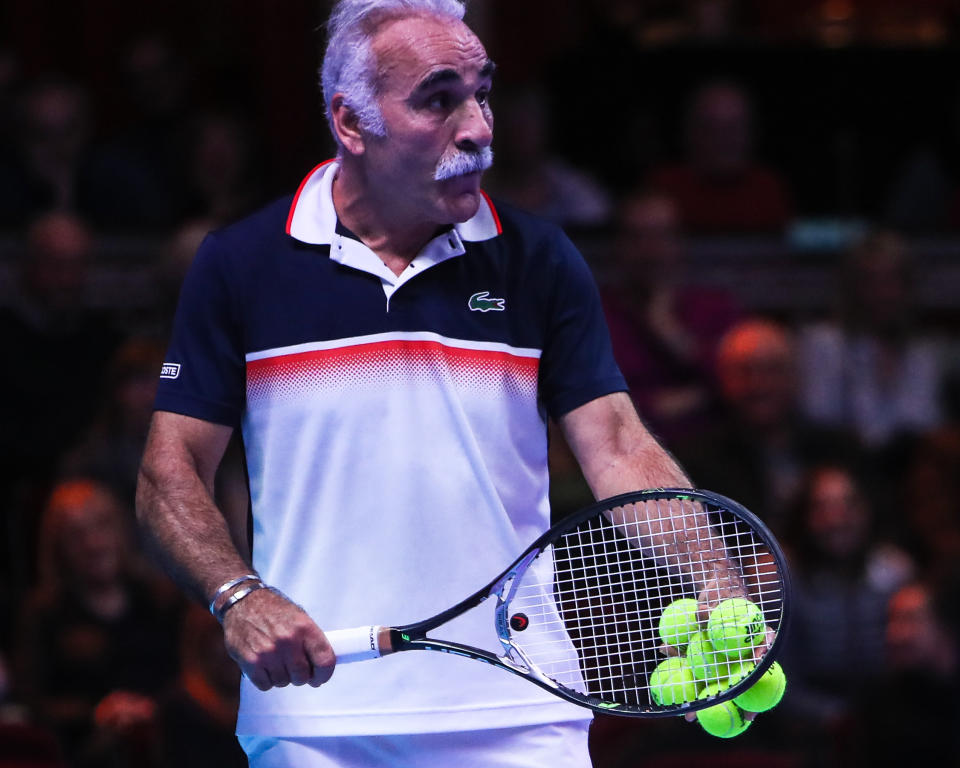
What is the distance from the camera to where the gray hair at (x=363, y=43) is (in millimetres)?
2982

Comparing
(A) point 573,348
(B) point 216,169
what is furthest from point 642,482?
(B) point 216,169

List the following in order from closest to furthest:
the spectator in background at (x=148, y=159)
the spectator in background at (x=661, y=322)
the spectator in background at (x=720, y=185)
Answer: the spectator in background at (x=661, y=322), the spectator in background at (x=148, y=159), the spectator in background at (x=720, y=185)

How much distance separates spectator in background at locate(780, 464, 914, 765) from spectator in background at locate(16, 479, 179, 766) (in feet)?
6.86

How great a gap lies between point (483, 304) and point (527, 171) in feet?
13.2

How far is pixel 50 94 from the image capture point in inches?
261

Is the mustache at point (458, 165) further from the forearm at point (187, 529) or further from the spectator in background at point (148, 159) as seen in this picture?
the spectator in background at point (148, 159)

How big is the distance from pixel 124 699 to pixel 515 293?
2.76 m

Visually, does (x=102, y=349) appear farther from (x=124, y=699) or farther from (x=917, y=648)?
→ (x=917, y=648)

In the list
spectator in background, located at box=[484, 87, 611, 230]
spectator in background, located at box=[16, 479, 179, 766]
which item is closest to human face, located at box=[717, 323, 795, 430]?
spectator in background, located at box=[484, 87, 611, 230]

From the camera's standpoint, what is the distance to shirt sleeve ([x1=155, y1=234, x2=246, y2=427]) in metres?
2.92

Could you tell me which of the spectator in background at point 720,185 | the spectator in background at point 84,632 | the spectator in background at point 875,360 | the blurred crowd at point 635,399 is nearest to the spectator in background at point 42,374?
the blurred crowd at point 635,399

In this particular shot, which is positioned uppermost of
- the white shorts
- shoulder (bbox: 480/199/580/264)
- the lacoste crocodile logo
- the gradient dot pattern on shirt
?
shoulder (bbox: 480/199/580/264)

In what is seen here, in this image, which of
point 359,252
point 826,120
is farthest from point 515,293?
point 826,120

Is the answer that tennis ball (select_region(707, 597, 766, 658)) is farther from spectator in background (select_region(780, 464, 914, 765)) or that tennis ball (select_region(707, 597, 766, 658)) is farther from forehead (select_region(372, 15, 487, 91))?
spectator in background (select_region(780, 464, 914, 765))
